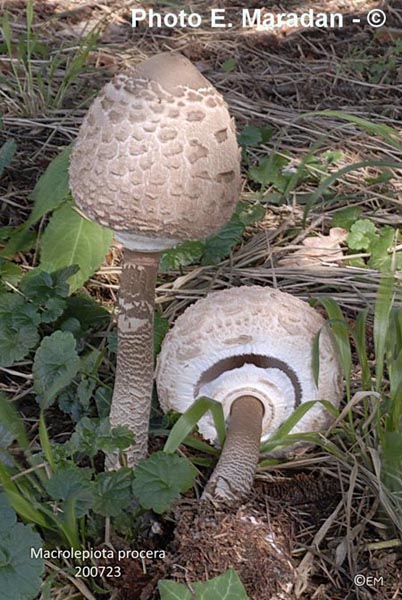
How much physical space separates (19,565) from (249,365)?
3.12ft

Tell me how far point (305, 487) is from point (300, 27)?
3.84 m

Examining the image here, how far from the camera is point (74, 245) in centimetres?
311

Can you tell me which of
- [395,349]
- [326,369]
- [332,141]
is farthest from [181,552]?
[332,141]

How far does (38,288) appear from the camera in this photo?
2879 mm

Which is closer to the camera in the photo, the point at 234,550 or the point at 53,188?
the point at 234,550

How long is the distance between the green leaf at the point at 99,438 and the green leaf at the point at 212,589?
0.41 m

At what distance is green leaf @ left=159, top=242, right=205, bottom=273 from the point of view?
3.22 m

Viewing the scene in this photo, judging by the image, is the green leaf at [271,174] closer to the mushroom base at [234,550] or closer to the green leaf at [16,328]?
the green leaf at [16,328]

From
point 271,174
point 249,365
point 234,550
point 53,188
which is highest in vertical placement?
point 53,188

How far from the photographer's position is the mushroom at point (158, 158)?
192cm

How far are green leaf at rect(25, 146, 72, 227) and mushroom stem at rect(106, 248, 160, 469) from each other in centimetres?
90

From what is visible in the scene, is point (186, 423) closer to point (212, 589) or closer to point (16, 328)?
point (212, 589)

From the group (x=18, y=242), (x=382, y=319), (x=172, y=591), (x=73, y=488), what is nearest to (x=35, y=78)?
(x=18, y=242)

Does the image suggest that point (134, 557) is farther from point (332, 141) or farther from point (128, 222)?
point (332, 141)
